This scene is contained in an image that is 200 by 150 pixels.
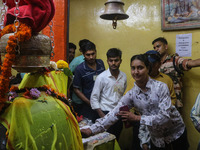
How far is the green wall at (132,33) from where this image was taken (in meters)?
3.55

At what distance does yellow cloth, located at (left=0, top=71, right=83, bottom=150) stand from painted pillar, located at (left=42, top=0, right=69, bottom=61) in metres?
1.39

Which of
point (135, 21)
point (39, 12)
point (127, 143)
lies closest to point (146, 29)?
point (135, 21)

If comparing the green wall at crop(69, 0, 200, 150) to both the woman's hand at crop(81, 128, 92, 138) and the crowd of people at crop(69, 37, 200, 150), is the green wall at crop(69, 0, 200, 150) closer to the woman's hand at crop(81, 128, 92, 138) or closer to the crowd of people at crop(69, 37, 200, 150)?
the crowd of people at crop(69, 37, 200, 150)

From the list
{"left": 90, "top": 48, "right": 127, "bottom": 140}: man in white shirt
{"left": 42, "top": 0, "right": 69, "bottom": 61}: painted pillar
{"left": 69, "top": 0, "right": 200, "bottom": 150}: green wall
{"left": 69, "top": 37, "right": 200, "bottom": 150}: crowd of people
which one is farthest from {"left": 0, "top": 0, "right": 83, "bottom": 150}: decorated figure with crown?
{"left": 69, "top": 0, "right": 200, "bottom": 150}: green wall

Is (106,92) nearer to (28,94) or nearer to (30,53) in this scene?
(28,94)

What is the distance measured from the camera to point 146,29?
4051 millimetres

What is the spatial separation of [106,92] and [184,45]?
1615 mm

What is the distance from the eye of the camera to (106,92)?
3061mm

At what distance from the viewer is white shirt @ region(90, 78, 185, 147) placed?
6.71ft

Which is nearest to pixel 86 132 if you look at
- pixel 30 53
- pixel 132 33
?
pixel 30 53

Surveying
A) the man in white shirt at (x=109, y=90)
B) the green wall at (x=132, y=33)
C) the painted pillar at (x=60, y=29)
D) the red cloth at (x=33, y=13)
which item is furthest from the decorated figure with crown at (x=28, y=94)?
the green wall at (x=132, y=33)

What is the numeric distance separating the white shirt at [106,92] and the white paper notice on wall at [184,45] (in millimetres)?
1303

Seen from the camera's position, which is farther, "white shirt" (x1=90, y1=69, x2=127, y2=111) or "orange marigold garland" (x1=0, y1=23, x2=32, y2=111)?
"white shirt" (x1=90, y1=69, x2=127, y2=111)

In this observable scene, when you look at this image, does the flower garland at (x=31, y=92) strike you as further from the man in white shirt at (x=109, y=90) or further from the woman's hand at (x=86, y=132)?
the man in white shirt at (x=109, y=90)
